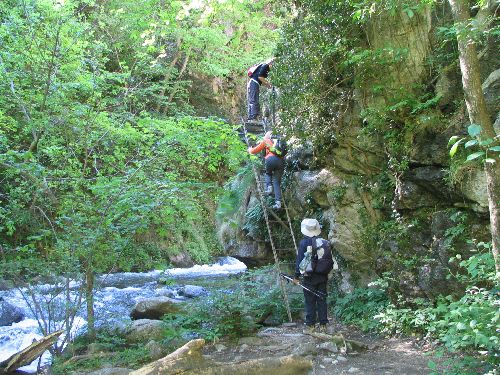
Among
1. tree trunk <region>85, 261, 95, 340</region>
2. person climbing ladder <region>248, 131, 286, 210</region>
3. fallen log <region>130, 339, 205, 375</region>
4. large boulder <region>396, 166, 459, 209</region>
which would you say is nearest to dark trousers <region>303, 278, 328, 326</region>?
large boulder <region>396, 166, 459, 209</region>

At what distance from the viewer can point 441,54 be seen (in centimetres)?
659

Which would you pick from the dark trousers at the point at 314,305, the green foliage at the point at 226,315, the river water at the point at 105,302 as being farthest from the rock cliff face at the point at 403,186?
the river water at the point at 105,302

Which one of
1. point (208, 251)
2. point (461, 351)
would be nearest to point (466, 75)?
point (461, 351)

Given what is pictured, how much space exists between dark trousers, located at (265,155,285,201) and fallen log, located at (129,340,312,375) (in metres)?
5.87

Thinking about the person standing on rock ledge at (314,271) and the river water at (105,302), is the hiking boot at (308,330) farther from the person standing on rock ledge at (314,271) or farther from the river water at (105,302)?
the river water at (105,302)

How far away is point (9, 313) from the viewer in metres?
9.41

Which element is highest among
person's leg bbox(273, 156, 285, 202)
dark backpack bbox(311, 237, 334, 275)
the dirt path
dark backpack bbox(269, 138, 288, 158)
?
dark backpack bbox(269, 138, 288, 158)

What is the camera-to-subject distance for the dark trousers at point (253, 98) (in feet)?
33.5

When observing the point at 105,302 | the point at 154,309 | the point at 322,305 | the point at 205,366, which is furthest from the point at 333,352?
the point at 154,309

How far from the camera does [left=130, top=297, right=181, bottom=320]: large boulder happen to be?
8.77 m

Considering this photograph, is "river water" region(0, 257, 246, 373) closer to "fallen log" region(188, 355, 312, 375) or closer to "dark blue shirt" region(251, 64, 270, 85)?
"fallen log" region(188, 355, 312, 375)

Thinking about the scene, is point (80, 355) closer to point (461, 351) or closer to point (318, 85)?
point (461, 351)

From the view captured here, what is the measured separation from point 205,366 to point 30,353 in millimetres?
4002

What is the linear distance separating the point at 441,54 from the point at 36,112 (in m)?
6.15
